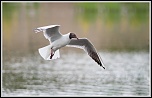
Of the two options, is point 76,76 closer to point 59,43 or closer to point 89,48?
point 89,48

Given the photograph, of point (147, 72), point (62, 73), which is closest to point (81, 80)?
point (62, 73)

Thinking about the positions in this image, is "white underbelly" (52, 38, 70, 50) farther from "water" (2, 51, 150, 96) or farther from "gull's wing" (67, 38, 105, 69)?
"water" (2, 51, 150, 96)

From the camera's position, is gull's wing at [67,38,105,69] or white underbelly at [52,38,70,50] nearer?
white underbelly at [52,38,70,50]

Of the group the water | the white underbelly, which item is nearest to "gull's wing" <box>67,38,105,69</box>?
the white underbelly

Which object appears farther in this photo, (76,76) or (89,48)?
(76,76)

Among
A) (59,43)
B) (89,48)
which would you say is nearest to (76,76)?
(89,48)

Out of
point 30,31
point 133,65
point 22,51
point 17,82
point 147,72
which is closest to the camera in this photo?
point 17,82

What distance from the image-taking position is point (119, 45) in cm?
2828

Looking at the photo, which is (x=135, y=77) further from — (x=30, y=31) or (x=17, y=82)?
(x=30, y=31)

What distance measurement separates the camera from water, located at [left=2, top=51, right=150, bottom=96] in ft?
52.1

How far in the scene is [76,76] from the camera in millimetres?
18875

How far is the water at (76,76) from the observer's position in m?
15.9

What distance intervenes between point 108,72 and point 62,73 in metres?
1.68

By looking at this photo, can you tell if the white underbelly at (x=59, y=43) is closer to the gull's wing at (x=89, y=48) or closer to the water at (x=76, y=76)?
the gull's wing at (x=89, y=48)
